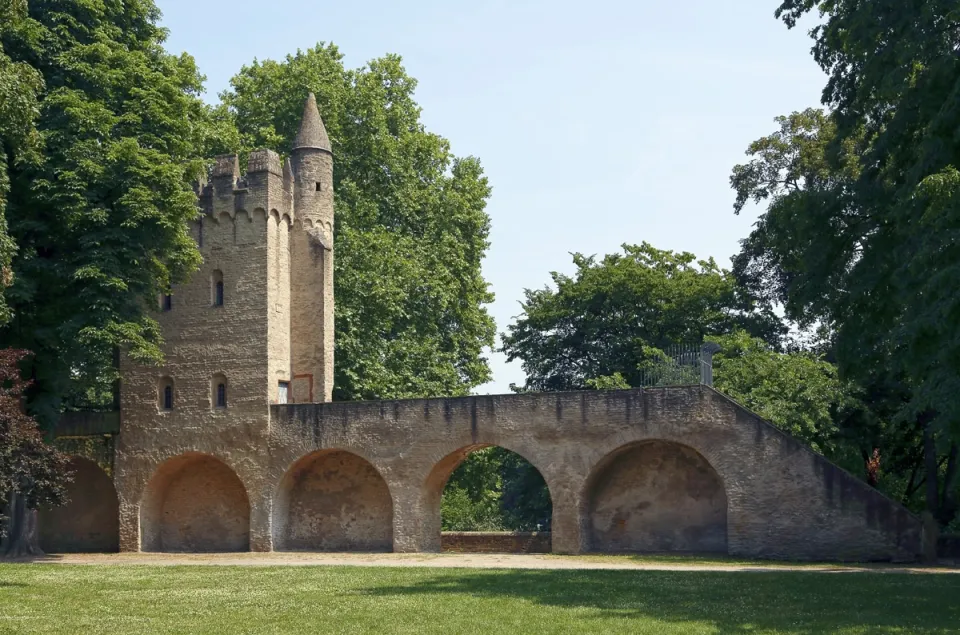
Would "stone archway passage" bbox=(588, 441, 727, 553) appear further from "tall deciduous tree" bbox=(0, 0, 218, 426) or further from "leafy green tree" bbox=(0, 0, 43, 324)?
"leafy green tree" bbox=(0, 0, 43, 324)

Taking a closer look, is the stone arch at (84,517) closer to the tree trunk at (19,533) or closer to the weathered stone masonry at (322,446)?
the weathered stone masonry at (322,446)

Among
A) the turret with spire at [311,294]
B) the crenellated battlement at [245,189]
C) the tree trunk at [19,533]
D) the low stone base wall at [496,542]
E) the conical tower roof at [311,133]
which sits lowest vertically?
the low stone base wall at [496,542]

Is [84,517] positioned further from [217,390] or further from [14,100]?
[14,100]

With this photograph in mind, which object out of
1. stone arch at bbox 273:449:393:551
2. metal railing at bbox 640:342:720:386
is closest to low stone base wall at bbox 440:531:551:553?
stone arch at bbox 273:449:393:551

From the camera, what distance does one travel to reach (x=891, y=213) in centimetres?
1952

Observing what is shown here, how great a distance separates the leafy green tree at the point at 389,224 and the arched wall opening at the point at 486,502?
2762 millimetres

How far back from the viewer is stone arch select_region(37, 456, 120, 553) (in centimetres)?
3447

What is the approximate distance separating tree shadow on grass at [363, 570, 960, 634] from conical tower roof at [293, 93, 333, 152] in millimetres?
15840

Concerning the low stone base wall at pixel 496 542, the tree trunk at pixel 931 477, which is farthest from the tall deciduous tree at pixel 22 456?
the tree trunk at pixel 931 477

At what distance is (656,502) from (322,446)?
841 centimetres

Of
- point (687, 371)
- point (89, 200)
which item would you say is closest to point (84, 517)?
point (89, 200)

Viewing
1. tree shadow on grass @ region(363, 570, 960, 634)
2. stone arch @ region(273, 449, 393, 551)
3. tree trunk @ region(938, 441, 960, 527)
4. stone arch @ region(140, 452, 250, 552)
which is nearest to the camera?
tree shadow on grass @ region(363, 570, 960, 634)

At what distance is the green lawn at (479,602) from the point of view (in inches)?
621

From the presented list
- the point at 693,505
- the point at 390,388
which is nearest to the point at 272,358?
the point at 390,388
